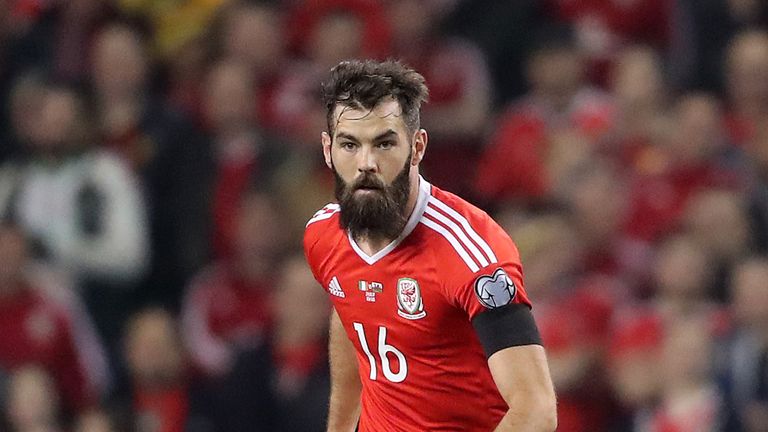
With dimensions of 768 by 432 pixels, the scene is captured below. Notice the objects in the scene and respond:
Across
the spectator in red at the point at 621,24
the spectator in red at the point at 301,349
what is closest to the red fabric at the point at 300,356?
the spectator in red at the point at 301,349

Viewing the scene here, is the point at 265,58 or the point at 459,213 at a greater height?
the point at 265,58

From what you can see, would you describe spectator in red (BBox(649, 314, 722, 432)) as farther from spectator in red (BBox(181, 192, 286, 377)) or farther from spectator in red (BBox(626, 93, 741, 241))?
spectator in red (BBox(181, 192, 286, 377))

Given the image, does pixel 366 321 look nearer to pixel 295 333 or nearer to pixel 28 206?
pixel 295 333

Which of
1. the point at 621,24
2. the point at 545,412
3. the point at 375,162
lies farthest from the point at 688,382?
the point at 375,162

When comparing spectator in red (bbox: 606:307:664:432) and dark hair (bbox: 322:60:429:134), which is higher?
dark hair (bbox: 322:60:429:134)

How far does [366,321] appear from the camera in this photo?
3980 mm

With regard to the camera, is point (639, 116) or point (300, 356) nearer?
point (300, 356)

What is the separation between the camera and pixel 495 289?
140 inches

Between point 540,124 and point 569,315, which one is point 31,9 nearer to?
point 540,124

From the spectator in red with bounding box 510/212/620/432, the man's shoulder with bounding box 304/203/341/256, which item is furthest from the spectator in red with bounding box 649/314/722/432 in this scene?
the man's shoulder with bounding box 304/203/341/256

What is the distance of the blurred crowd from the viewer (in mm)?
6332

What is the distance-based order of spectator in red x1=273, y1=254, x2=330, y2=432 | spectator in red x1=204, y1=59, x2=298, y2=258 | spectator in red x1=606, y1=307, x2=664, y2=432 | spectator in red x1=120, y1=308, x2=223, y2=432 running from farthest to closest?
1. spectator in red x1=204, y1=59, x2=298, y2=258
2. spectator in red x1=120, y1=308, x2=223, y2=432
3. spectator in red x1=273, y1=254, x2=330, y2=432
4. spectator in red x1=606, y1=307, x2=664, y2=432

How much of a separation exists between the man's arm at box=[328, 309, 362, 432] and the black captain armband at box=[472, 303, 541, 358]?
2.72 ft

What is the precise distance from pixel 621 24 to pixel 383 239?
12.9 feet
